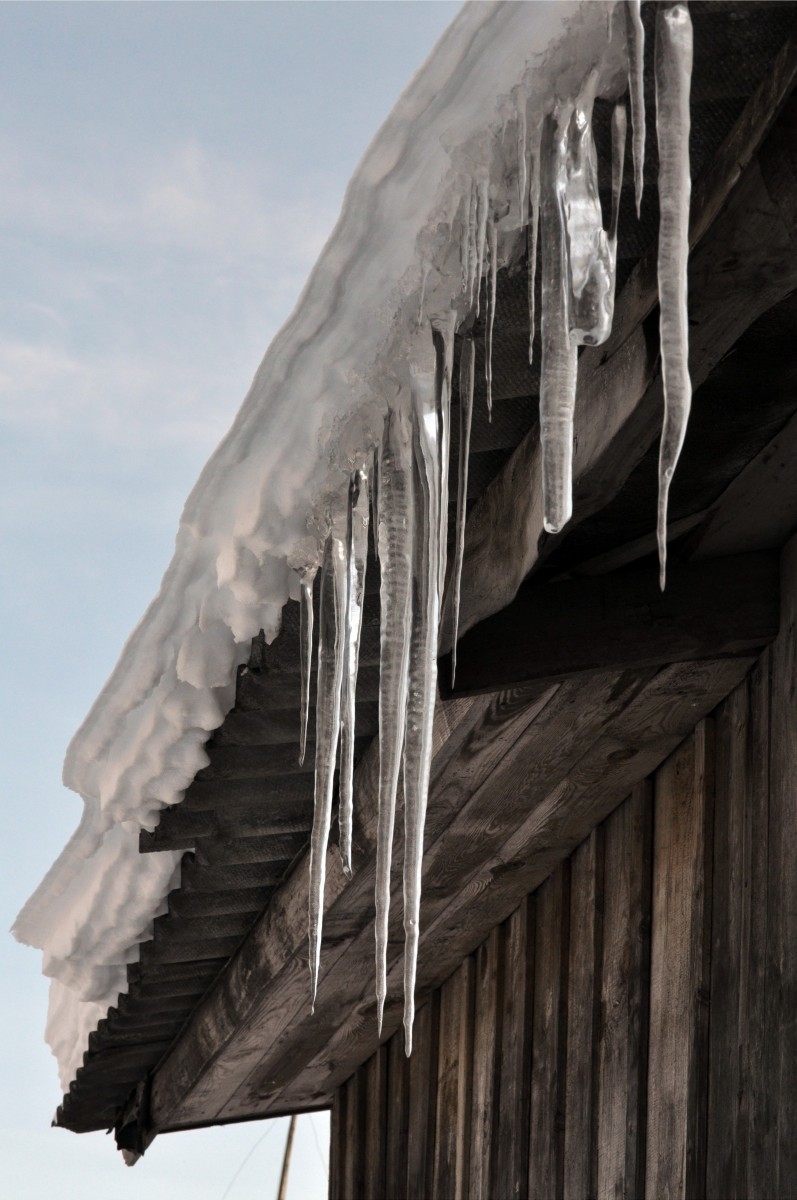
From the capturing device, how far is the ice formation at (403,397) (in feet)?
3.86

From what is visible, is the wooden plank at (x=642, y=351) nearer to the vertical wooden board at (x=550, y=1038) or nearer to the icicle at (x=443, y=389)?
the icicle at (x=443, y=389)

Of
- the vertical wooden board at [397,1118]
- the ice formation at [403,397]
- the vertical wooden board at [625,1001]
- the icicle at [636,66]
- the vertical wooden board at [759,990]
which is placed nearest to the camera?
the icicle at [636,66]

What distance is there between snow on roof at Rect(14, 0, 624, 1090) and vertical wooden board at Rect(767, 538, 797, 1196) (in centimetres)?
92

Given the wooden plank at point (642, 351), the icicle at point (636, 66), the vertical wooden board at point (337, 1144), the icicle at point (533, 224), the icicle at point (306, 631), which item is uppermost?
the wooden plank at point (642, 351)

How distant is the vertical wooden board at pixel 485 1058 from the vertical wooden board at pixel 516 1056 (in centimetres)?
4

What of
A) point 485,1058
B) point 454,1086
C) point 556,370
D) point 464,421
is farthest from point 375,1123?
point 556,370

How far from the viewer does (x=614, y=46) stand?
1.13 m

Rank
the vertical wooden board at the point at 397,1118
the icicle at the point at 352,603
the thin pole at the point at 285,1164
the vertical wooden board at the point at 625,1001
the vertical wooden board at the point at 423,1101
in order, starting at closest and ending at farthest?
the icicle at the point at 352,603 → the vertical wooden board at the point at 625,1001 → the vertical wooden board at the point at 423,1101 → the vertical wooden board at the point at 397,1118 → the thin pole at the point at 285,1164

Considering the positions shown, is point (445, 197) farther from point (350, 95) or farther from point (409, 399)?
point (350, 95)

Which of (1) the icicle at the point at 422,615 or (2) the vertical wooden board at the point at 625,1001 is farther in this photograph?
(2) the vertical wooden board at the point at 625,1001

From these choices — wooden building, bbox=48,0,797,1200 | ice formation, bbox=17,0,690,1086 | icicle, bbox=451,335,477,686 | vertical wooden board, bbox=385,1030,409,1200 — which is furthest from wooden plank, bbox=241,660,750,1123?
icicle, bbox=451,335,477,686

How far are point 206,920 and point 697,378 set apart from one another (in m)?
2.04

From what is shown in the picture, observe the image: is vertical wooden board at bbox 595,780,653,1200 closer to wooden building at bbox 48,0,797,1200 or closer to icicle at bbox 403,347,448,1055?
wooden building at bbox 48,0,797,1200

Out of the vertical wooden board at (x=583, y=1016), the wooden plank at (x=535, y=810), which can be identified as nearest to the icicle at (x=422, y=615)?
the wooden plank at (x=535, y=810)
